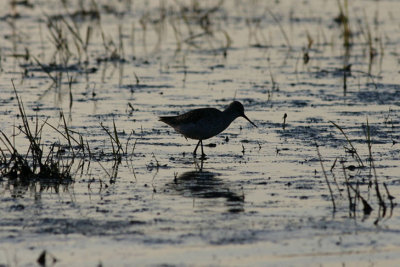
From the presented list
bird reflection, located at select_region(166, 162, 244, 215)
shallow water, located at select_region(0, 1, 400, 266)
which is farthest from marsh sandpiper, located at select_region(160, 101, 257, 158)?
bird reflection, located at select_region(166, 162, 244, 215)

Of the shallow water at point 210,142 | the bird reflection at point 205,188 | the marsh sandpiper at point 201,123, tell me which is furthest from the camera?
the marsh sandpiper at point 201,123

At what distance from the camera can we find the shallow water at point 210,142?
7.57 m

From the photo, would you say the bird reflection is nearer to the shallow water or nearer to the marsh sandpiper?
the shallow water

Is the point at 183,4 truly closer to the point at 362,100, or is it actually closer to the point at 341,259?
the point at 362,100

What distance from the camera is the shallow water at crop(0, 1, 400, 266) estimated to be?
757 cm

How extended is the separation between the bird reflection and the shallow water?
24 mm

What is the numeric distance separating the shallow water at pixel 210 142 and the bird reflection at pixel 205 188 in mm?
24

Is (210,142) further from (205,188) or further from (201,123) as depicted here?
(205,188)

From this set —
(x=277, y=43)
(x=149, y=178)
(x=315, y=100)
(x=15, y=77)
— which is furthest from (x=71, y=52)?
(x=149, y=178)

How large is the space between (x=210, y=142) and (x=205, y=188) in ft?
9.68

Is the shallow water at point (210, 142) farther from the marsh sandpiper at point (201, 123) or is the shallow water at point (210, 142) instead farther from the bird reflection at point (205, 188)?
the marsh sandpiper at point (201, 123)

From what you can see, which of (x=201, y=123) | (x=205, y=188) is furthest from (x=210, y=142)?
(x=205, y=188)

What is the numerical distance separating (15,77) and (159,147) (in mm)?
5897

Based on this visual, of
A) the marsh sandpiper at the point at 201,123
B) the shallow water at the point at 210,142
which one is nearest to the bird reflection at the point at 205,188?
the shallow water at the point at 210,142
